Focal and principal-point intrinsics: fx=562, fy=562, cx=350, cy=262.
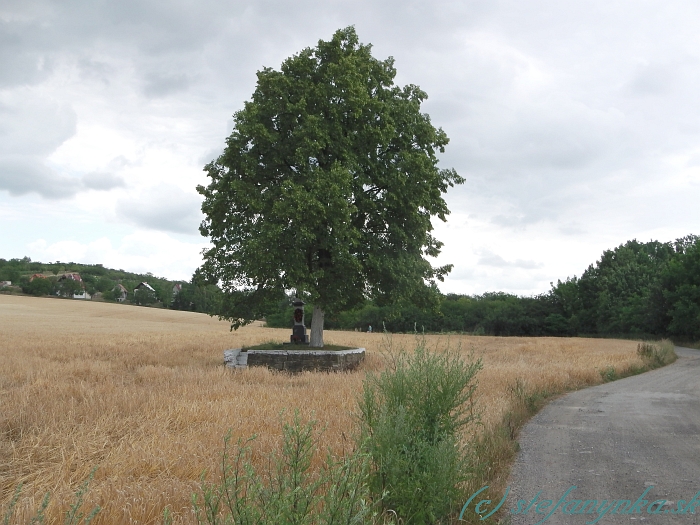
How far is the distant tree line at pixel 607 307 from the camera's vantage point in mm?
57750

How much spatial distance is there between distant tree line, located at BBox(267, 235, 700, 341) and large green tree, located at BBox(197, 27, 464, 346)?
1532 inches

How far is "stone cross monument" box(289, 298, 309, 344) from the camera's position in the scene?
74.6 feet

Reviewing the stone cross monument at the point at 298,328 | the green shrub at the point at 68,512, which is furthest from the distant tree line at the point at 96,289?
the green shrub at the point at 68,512

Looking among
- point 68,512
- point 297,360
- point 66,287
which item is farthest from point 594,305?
point 66,287

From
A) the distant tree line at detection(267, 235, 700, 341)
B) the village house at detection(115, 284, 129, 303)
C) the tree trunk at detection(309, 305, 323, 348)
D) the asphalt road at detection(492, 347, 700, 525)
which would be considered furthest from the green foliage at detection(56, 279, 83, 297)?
the asphalt road at detection(492, 347, 700, 525)

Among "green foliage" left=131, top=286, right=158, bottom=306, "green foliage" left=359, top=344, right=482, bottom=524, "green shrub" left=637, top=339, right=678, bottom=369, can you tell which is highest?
"green foliage" left=131, top=286, right=158, bottom=306

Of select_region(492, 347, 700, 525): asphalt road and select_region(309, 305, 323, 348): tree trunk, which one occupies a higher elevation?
select_region(309, 305, 323, 348): tree trunk

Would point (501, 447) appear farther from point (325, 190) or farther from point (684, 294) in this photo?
point (684, 294)

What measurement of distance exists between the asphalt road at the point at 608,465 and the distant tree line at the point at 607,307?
48.2 m

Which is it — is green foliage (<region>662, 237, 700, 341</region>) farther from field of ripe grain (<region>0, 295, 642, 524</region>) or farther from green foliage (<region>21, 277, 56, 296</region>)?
green foliage (<region>21, 277, 56, 296</region>)

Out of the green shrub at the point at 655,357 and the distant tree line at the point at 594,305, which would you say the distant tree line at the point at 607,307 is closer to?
the distant tree line at the point at 594,305

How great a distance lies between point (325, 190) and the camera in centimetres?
1791

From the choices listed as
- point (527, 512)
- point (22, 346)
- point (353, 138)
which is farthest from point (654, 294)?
point (527, 512)

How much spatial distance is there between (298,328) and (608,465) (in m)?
16.9
